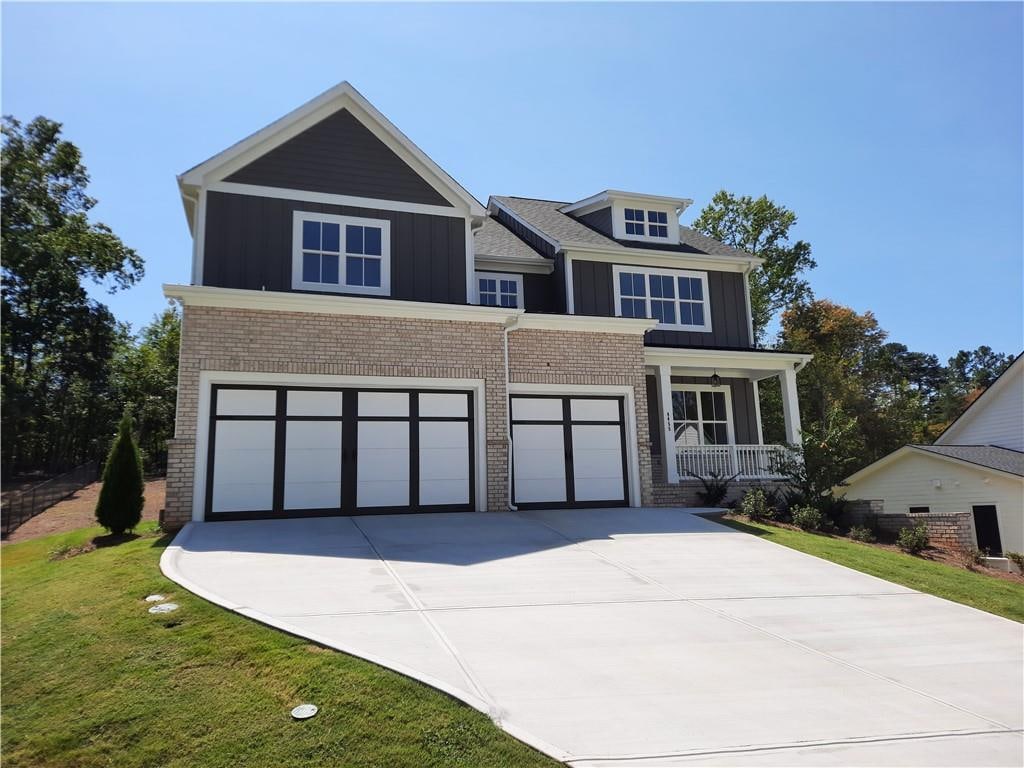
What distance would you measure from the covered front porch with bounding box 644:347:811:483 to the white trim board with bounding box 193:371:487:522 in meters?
5.27

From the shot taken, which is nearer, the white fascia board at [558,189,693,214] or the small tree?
the small tree

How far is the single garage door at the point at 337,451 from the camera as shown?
1282 centimetres

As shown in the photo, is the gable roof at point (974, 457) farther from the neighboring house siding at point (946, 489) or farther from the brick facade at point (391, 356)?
the brick facade at point (391, 356)

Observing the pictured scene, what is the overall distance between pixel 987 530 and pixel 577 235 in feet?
48.2

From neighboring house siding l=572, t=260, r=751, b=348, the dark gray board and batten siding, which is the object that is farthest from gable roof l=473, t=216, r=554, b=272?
the dark gray board and batten siding

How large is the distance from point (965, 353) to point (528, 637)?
115 m

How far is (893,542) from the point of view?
14.3m

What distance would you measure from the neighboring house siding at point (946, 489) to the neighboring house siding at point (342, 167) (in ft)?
47.6

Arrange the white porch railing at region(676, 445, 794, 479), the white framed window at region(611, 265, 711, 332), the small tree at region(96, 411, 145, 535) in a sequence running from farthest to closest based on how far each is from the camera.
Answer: the white framed window at region(611, 265, 711, 332) → the white porch railing at region(676, 445, 794, 479) → the small tree at region(96, 411, 145, 535)

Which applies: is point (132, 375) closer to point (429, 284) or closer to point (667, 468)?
point (429, 284)

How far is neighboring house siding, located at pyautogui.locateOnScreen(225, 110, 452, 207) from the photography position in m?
15.2

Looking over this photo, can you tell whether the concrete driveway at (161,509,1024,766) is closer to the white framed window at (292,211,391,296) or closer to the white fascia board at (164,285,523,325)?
the white fascia board at (164,285,523,325)

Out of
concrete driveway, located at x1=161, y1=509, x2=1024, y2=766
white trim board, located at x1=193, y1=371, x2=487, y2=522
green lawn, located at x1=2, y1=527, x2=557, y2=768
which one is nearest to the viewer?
green lawn, located at x1=2, y1=527, x2=557, y2=768

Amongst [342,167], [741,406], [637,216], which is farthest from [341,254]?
[741,406]
